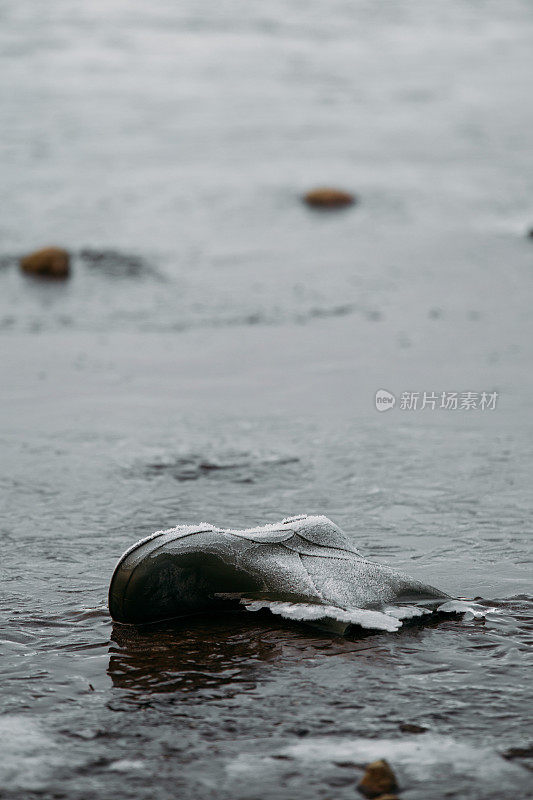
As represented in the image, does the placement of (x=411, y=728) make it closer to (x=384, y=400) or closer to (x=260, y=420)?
(x=260, y=420)

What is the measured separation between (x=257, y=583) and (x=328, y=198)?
31.5ft

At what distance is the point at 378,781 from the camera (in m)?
2.71

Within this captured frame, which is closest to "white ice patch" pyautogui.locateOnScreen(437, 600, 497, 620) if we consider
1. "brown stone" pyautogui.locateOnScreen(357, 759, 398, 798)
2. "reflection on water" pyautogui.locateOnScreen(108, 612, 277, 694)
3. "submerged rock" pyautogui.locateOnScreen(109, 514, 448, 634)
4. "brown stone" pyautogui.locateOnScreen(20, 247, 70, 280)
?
"submerged rock" pyautogui.locateOnScreen(109, 514, 448, 634)

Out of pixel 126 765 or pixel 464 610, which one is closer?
pixel 126 765

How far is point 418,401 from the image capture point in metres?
6.76

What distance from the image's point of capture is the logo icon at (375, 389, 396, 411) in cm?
662

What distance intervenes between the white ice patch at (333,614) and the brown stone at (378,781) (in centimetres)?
86

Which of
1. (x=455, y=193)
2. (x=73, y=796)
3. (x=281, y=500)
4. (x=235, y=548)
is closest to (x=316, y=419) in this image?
(x=281, y=500)

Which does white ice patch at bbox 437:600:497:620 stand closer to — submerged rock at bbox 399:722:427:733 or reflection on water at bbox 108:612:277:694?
reflection on water at bbox 108:612:277:694

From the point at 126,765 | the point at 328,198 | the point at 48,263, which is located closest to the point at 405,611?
the point at 126,765

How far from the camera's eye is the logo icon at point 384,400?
6.62 metres

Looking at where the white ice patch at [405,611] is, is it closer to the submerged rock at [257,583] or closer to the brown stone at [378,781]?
the submerged rock at [257,583]

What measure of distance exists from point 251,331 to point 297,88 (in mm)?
12568

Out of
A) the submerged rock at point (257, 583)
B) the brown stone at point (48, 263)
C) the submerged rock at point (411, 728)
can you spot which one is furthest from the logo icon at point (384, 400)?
the brown stone at point (48, 263)
